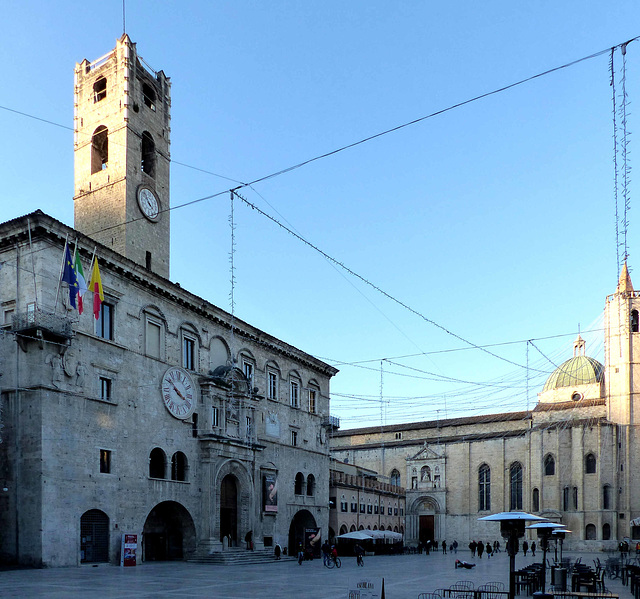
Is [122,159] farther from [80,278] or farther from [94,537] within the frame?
[94,537]

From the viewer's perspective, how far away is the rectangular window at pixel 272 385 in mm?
47062

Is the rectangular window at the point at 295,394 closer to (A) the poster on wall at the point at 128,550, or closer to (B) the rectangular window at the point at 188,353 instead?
(B) the rectangular window at the point at 188,353

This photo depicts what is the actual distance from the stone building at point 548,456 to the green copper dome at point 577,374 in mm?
119

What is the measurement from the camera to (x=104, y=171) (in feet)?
133

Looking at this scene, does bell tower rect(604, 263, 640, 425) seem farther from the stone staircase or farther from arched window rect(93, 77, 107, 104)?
arched window rect(93, 77, 107, 104)

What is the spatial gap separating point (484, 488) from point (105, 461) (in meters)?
58.6

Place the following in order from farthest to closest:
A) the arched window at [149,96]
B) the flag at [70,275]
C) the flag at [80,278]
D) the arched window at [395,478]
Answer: the arched window at [395,478]
the arched window at [149,96]
the flag at [80,278]
the flag at [70,275]

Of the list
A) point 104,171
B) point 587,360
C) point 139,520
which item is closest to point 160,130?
point 104,171

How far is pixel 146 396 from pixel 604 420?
55.1 metres

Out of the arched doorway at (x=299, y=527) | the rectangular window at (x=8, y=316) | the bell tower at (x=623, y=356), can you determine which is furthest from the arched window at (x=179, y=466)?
the bell tower at (x=623, y=356)

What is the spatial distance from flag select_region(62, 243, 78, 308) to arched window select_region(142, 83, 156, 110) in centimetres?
1834

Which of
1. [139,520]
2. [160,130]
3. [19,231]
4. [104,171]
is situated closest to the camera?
[19,231]

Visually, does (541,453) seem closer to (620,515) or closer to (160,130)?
(620,515)

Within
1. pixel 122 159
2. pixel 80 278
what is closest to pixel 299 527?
pixel 122 159
